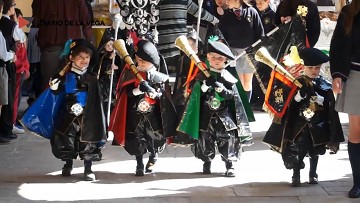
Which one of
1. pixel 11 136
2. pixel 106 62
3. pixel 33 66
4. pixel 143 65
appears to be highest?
pixel 143 65

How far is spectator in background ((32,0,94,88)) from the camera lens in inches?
395

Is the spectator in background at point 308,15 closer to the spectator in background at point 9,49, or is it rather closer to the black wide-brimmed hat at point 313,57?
the black wide-brimmed hat at point 313,57

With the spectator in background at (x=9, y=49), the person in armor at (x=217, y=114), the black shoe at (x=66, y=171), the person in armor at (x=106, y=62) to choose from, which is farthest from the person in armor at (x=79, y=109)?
the spectator in background at (x=9, y=49)

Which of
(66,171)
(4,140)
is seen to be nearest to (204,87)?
(66,171)

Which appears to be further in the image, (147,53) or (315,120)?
(147,53)

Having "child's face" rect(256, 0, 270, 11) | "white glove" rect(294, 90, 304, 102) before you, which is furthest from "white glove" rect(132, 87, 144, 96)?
"child's face" rect(256, 0, 270, 11)

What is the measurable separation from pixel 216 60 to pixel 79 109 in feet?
4.50

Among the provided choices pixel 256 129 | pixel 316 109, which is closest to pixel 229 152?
pixel 316 109

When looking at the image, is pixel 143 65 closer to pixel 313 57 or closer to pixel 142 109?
pixel 142 109

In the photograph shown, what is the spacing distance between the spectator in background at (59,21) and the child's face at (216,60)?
2.96 meters

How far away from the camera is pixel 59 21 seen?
10.0 m

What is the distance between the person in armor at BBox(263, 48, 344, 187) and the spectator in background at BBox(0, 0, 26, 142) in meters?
3.61

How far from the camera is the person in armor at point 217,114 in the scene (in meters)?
7.51

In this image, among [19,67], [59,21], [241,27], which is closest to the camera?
[19,67]
